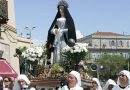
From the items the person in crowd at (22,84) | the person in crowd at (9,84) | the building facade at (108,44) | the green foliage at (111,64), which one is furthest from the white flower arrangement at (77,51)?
the building facade at (108,44)

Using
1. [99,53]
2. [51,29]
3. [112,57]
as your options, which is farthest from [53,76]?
[99,53]

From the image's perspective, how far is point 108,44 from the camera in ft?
468

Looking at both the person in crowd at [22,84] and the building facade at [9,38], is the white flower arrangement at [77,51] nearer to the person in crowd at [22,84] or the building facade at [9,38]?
the person in crowd at [22,84]

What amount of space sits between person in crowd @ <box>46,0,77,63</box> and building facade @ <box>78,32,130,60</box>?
4769 inches

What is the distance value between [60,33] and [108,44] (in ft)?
421

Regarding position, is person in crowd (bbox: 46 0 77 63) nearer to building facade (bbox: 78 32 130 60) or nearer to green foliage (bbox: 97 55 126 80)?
green foliage (bbox: 97 55 126 80)

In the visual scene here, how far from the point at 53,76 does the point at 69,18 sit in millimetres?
3900

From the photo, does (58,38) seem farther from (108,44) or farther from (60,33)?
(108,44)

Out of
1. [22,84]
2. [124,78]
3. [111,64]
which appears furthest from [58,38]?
[111,64]

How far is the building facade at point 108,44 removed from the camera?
139 metres

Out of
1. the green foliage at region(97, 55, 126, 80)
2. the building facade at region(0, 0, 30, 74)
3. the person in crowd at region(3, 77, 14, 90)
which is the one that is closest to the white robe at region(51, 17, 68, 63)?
the person in crowd at region(3, 77, 14, 90)

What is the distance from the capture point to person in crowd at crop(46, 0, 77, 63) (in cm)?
1449

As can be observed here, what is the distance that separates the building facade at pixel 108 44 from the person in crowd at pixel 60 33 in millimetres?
121142

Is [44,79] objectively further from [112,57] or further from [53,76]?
[112,57]
